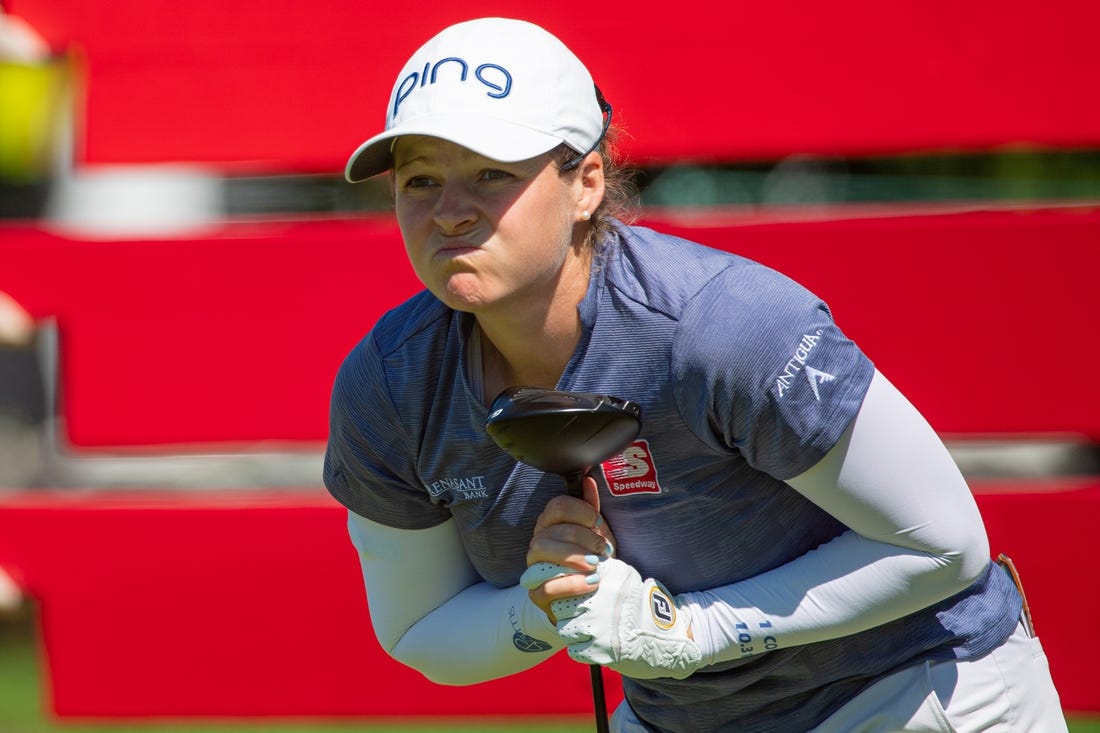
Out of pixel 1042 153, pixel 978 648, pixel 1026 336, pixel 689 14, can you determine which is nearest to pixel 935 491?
pixel 978 648

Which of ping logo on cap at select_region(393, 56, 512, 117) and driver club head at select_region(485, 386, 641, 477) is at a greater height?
ping logo on cap at select_region(393, 56, 512, 117)

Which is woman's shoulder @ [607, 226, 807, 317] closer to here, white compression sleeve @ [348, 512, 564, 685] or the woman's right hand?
the woman's right hand

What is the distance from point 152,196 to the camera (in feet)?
16.0

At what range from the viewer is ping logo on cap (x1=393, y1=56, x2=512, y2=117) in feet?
5.12

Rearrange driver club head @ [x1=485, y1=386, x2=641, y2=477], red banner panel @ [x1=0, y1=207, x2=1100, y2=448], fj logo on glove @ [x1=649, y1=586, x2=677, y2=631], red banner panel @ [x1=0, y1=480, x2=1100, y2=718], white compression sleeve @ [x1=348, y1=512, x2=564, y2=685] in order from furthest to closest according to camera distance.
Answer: red banner panel @ [x1=0, y1=480, x2=1100, y2=718]
red banner panel @ [x1=0, y1=207, x2=1100, y2=448]
white compression sleeve @ [x1=348, y1=512, x2=564, y2=685]
fj logo on glove @ [x1=649, y1=586, x2=677, y2=631]
driver club head @ [x1=485, y1=386, x2=641, y2=477]

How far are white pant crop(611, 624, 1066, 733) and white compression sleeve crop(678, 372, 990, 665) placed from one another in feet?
0.40

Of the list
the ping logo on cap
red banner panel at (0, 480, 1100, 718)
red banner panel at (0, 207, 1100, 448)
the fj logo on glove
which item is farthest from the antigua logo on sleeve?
red banner panel at (0, 480, 1100, 718)

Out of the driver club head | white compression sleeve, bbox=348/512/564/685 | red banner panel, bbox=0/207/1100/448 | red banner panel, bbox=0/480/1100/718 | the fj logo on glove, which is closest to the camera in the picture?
the driver club head

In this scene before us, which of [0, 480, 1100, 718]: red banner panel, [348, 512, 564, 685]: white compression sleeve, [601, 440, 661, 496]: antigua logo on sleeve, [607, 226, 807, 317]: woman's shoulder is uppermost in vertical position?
[607, 226, 807, 317]: woman's shoulder

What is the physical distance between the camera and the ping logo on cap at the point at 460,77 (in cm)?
156

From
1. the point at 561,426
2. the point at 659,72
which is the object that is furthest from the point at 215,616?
the point at 561,426

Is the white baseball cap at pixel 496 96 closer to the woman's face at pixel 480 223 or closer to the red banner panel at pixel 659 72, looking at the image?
the woman's face at pixel 480 223

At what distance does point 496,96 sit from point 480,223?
155 millimetres

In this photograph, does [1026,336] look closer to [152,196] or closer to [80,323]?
[80,323]
